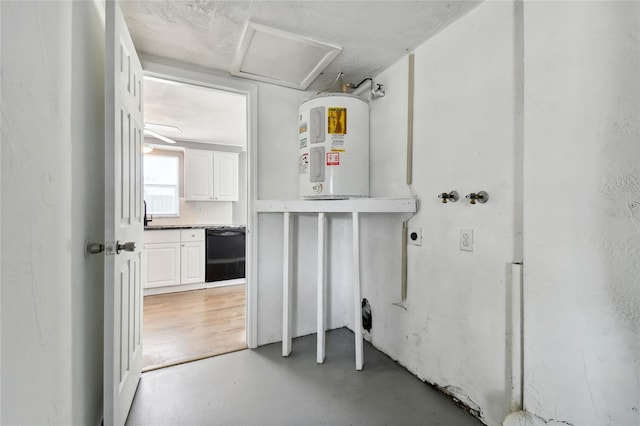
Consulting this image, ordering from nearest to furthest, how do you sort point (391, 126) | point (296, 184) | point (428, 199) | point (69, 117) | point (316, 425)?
point (69, 117)
point (316, 425)
point (428, 199)
point (391, 126)
point (296, 184)

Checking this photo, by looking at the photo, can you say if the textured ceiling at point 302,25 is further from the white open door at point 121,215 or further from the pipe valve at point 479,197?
the pipe valve at point 479,197

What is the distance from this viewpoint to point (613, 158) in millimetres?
1014

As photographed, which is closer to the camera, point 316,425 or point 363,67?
point 316,425

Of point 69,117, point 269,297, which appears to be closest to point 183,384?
point 269,297

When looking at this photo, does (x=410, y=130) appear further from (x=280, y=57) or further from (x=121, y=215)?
(x=121, y=215)

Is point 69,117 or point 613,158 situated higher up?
point 69,117

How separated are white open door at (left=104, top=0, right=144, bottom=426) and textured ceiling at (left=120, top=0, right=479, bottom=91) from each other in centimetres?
25

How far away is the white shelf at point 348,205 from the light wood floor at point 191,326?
3.91 ft

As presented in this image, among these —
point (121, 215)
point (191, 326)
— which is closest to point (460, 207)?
point (121, 215)

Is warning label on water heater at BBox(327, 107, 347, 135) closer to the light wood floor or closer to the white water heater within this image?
the white water heater

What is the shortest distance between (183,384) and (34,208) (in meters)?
1.53

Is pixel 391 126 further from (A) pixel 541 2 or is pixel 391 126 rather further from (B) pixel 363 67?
(A) pixel 541 2

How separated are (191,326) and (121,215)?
176cm

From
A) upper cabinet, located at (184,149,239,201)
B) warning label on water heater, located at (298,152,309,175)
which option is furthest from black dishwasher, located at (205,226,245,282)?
warning label on water heater, located at (298,152,309,175)
